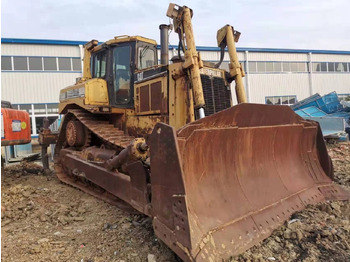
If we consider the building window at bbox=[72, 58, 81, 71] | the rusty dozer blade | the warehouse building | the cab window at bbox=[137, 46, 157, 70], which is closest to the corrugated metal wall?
the warehouse building

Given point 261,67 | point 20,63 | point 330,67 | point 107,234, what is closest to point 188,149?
point 107,234

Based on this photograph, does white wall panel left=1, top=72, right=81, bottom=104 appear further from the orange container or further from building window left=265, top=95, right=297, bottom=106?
building window left=265, top=95, right=297, bottom=106

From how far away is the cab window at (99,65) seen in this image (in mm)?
6188

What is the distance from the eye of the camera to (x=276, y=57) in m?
23.7

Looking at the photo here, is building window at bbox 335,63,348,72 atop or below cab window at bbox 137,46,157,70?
atop

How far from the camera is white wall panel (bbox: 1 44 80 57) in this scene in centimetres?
1692

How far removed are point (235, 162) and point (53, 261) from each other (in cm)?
231

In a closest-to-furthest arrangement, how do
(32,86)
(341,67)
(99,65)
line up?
1. (99,65)
2. (32,86)
3. (341,67)

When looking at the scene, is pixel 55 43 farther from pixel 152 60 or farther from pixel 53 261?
pixel 53 261

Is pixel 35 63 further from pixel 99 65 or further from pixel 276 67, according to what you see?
pixel 276 67

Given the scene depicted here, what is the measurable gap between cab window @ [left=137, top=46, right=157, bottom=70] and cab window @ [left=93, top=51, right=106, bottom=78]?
923 mm

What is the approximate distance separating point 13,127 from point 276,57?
2210 cm

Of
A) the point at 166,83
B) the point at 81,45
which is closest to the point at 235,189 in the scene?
the point at 166,83

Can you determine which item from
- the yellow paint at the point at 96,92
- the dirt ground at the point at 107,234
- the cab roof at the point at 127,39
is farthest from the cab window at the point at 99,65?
the dirt ground at the point at 107,234
